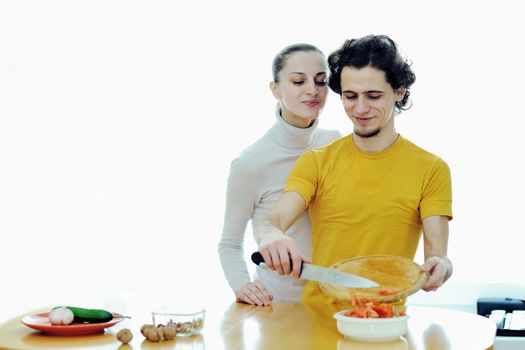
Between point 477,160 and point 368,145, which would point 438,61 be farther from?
point 368,145

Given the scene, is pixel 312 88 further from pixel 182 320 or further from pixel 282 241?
pixel 182 320

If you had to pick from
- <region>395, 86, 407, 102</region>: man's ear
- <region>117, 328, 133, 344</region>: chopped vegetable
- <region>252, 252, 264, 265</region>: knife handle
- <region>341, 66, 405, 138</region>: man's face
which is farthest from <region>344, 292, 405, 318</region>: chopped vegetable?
<region>395, 86, 407, 102</region>: man's ear

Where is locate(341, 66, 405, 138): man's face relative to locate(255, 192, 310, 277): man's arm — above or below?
above

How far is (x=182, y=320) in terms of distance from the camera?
2.38 metres

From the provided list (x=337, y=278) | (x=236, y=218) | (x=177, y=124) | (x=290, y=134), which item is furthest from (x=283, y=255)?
(x=177, y=124)

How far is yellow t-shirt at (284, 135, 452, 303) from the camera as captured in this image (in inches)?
110

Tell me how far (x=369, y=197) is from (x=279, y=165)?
0.51 m

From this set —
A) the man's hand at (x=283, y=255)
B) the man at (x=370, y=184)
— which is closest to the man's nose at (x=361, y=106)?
the man at (x=370, y=184)

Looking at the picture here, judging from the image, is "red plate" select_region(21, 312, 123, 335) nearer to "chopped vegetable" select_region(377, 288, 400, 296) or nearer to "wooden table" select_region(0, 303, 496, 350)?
"wooden table" select_region(0, 303, 496, 350)

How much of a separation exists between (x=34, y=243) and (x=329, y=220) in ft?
9.97

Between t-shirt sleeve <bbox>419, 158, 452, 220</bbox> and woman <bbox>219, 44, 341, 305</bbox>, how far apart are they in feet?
1.66

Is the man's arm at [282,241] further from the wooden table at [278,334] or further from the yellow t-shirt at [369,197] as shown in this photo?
the wooden table at [278,334]

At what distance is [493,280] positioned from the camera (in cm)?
489

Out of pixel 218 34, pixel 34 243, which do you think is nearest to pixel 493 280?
pixel 218 34
